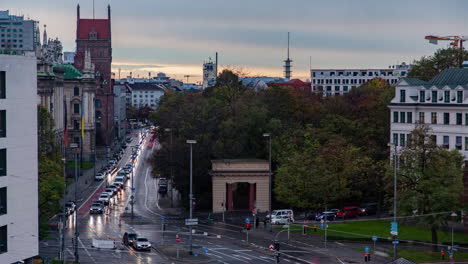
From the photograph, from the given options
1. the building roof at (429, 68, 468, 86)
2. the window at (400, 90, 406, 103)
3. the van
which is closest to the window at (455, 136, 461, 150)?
the building roof at (429, 68, 468, 86)

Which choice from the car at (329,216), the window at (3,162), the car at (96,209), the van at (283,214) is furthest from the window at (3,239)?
the car at (96,209)

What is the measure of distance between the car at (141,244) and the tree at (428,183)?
20.5 meters

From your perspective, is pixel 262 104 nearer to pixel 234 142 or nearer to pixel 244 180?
pixel 234 142

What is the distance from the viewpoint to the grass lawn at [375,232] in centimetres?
7250

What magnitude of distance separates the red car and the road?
407 inches

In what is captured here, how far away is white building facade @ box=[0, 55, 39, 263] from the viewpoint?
1766 inches

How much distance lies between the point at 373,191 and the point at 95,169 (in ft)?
208

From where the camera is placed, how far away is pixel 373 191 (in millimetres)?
91438

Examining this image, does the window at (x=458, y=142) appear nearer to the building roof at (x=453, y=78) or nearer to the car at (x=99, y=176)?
the building roof at (x=453, y=78)

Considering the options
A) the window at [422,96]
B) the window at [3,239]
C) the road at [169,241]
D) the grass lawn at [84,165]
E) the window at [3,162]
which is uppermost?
the window at [422,96]

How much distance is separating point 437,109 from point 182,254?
3607 centimetres

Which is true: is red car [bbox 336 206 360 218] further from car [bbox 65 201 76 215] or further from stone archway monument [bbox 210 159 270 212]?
car [bbox 65 201 76 215]

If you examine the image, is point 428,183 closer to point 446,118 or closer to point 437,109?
point 446,118

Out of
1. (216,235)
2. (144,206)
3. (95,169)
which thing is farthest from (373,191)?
(95,169)
